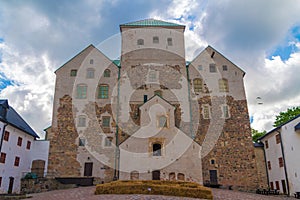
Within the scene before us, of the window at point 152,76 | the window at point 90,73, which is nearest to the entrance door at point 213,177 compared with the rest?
the window at point 152,76

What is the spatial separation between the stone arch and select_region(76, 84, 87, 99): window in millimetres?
8160

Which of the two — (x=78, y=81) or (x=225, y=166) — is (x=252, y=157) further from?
(x=78, y=81)

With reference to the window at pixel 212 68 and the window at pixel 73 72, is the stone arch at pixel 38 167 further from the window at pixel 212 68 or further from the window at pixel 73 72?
the window at pixel 212 68

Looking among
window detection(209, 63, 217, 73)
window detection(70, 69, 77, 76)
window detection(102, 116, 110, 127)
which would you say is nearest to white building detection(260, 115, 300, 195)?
window detection(209, 63, 217, 73)

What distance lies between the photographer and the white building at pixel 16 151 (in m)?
24.2

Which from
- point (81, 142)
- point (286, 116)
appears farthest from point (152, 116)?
point (286, 116)

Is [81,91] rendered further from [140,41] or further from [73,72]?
[140,41]

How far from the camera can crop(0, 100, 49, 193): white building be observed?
952 inches

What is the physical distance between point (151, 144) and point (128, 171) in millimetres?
3439

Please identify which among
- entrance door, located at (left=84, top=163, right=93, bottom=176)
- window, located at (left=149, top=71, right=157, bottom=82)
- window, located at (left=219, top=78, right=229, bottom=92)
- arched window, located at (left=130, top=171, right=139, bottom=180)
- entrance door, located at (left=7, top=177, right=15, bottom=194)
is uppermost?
window, located at (left=149, top=71, right=157, bottom=82)

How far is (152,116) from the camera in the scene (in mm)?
27328

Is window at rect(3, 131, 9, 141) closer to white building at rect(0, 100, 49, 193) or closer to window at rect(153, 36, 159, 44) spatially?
white building at rect(0, 100, 49, 193)

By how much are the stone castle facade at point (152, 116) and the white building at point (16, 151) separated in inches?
79.5

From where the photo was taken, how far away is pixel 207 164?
28281mm
